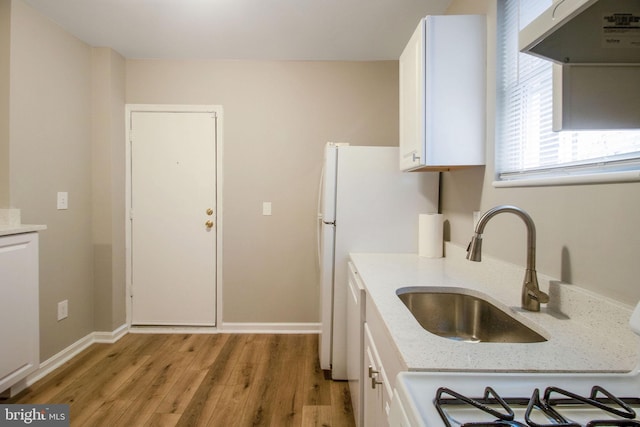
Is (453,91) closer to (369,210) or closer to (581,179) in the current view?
(581,179)

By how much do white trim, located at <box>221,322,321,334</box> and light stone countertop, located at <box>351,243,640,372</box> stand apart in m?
1.76

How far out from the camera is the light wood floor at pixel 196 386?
1.83 metres

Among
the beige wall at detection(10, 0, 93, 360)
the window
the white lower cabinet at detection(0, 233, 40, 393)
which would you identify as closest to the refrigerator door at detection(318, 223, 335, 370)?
the window

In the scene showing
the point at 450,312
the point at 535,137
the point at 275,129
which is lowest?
the point at 450,312

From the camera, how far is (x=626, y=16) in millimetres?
616

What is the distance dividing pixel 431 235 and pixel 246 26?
2007 millimetres

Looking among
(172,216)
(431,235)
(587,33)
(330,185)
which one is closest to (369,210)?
(330,185)

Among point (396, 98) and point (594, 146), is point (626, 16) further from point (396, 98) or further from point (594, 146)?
point (396, 98)

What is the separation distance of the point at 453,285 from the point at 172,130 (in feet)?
8.80

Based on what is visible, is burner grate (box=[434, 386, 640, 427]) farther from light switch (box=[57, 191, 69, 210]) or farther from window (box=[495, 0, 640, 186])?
light switch (box=[57, 191, 69, 210])

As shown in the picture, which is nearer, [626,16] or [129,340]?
[626,16]

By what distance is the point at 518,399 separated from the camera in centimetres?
59

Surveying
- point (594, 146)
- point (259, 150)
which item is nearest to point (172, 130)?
point (259, 150)

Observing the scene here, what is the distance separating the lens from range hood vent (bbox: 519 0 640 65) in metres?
0.61
